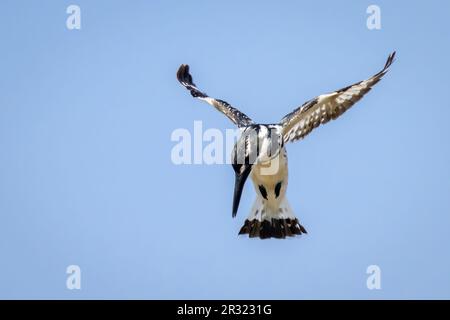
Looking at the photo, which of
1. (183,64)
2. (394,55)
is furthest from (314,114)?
(183,64)

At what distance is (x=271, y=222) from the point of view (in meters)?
10.8

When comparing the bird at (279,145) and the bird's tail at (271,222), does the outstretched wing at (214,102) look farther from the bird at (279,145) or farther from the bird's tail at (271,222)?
the bird's tail at (271,222)

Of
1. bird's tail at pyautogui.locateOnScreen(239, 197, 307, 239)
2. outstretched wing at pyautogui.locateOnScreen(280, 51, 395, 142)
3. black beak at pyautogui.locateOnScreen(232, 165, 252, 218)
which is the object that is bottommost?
bird's tail at pyautogui.locateOnScreen(239, 197, 307, 239)

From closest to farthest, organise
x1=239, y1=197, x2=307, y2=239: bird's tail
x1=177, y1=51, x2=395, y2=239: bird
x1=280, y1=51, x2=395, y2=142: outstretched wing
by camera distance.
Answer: x1=177, y1=51, x2=395, y2=239: bird < x1=280, y1=51, x2=395, y2=142: outstretched wing < x1=239, y1=197, x2=307, y2=239: bird's tail

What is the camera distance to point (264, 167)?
→ 10.2 metres

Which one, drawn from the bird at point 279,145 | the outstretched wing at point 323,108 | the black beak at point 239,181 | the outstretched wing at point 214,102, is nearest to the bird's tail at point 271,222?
the bird at point 279,145

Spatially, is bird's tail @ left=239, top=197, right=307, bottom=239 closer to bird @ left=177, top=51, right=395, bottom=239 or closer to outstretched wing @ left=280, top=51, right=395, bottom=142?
bird @ left=177, top=51, right=395, bottom=239

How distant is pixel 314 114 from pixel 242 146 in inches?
57.0

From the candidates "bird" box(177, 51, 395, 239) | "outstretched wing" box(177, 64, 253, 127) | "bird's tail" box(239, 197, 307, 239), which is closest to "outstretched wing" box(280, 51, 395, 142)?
"bird" box(177, 51, 395, 239)

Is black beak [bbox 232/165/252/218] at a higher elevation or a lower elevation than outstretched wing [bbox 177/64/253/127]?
lower

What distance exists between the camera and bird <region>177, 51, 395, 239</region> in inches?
398

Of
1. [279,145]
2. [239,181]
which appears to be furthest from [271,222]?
[239,181]

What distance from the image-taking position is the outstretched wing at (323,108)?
1058 cm
